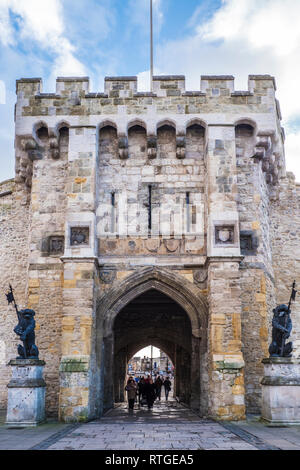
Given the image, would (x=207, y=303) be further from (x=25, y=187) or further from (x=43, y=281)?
(x=25, y=187)

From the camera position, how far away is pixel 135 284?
11312 mm

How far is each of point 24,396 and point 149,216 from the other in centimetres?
478

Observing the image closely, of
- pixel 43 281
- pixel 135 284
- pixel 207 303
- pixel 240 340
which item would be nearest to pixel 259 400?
pixel 240 340

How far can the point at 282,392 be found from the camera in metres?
9.11

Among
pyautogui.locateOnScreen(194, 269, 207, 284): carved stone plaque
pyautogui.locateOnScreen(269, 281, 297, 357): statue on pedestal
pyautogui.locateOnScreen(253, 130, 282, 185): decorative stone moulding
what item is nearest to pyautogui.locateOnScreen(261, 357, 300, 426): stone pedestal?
pyautogui.locateOnScreen(269, 281, 297, 357): statue on pedestal

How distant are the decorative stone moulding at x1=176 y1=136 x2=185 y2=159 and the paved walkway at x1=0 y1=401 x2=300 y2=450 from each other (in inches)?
234

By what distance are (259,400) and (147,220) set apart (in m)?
4.65

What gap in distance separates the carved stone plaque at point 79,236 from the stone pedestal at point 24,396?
2794 millimetres

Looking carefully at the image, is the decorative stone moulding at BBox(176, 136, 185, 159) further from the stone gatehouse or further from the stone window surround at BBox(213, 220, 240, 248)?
the stone window surround at BBox(213, 220, 240, 248)

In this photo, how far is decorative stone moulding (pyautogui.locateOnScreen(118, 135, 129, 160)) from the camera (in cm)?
1191

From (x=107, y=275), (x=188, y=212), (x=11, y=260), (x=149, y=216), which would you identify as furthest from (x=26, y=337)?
(x=11, y=260)

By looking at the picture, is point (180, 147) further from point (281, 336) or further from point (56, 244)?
point (281, 336)

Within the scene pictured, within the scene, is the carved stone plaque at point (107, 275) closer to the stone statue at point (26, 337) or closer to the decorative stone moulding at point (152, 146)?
the stone statue at point (26, 337)

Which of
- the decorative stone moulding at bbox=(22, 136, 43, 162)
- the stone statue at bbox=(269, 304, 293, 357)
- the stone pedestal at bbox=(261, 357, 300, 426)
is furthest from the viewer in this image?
the decorative stone moulding at bbox=(22, 136, 43, 162)
